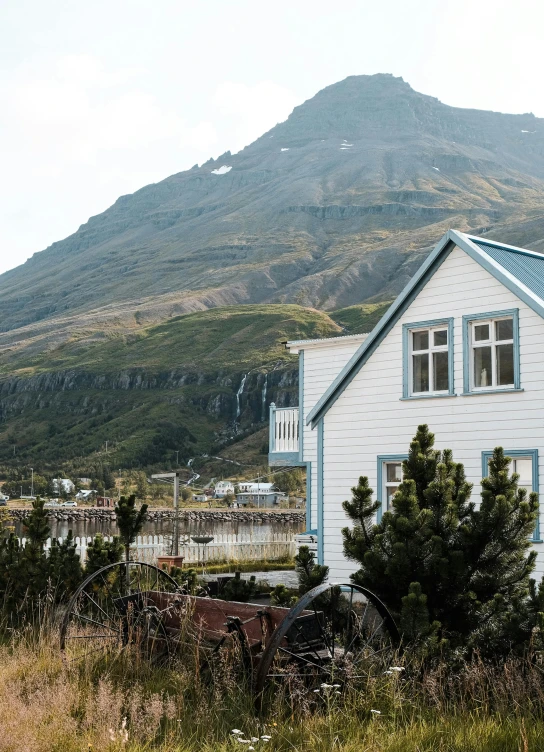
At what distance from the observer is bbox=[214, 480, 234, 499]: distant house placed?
115m

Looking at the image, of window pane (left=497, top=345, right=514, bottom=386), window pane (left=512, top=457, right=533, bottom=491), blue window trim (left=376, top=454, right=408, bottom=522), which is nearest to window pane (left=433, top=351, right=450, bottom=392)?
window pane (left=497, top=345, right=514, bottom=386)

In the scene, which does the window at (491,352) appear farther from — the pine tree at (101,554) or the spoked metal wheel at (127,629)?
the spoked metal wheel at (127,629)

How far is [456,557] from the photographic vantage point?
8.73m

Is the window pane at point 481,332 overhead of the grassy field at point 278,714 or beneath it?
overhead

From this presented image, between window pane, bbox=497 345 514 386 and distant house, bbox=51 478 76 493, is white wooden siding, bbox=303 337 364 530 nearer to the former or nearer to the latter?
window pane, bbox=497 345 514 386

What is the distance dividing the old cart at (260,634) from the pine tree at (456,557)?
0.37m

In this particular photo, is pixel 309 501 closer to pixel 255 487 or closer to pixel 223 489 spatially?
pixel 255 487

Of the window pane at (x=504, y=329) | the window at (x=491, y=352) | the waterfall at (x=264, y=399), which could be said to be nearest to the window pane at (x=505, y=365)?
the window at (x=491, y=352)

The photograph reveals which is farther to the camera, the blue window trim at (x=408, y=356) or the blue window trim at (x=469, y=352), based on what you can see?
the blue window trim at (x=408, y=356)

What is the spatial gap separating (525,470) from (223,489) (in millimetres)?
100730

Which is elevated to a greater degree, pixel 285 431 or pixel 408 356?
pixel 408 356

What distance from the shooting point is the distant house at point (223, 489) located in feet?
376

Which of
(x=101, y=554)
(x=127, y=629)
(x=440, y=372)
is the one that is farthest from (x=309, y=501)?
(x=127, y=629)

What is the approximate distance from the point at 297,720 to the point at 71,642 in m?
3.70
